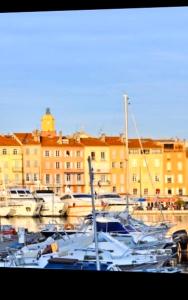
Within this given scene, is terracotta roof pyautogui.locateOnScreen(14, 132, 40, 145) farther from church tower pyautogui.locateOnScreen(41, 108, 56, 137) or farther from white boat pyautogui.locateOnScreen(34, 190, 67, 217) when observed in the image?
white boat pyautogui.locateOnScreen(34, 190, 67, 217)

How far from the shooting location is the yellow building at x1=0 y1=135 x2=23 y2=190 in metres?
7.66

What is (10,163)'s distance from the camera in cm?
927

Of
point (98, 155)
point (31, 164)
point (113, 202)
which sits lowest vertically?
point (113, 202)

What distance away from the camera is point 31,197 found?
14.2 meters

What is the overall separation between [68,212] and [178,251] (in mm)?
4751

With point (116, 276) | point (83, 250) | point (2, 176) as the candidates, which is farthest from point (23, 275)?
point (2, 176)

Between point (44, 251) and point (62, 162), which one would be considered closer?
point (44, 251)

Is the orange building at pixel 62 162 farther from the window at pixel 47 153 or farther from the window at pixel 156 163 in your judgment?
the window at pixel 156 163

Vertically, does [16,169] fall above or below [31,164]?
below

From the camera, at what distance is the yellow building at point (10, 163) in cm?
766

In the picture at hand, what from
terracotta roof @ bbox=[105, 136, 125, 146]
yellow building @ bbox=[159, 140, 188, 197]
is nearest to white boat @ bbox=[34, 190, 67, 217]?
yellow building @ bbox=[159, 140, 188, 197]

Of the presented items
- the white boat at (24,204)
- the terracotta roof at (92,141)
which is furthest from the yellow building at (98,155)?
the white boat at (24,204)

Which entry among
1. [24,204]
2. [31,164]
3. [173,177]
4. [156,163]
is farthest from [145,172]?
[24,204]

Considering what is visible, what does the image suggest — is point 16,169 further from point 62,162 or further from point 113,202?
point 113,202
